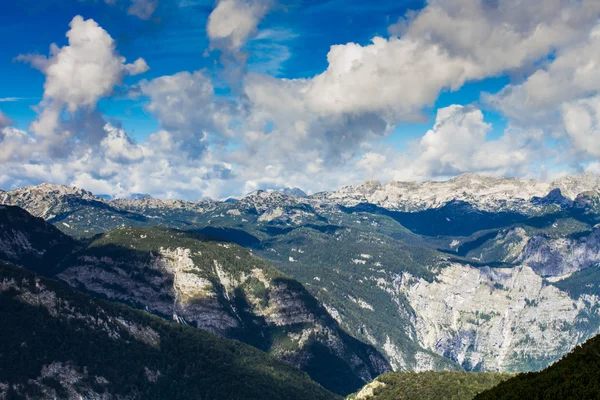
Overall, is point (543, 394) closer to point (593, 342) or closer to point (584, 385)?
point (584, 385)

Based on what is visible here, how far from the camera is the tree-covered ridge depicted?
456ft

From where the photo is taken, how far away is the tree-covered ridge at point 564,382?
13912cm

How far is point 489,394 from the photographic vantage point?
567ft

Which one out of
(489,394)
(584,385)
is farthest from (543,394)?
(489,394)

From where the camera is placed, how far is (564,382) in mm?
148125

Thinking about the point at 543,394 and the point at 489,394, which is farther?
the point at 489,394

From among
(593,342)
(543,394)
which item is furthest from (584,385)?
(593,342)

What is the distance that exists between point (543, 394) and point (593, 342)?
31.1 m

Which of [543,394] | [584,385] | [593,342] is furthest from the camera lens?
[593,342]

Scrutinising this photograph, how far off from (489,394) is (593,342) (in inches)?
1358

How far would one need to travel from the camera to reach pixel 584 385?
140 meters

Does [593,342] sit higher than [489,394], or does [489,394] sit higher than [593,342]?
[593,342]

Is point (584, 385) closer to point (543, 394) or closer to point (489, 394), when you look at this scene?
point (543, 394)

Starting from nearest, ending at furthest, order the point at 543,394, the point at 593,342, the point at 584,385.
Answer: the point at 584,385
the point at 543,394
the point at 593,342
